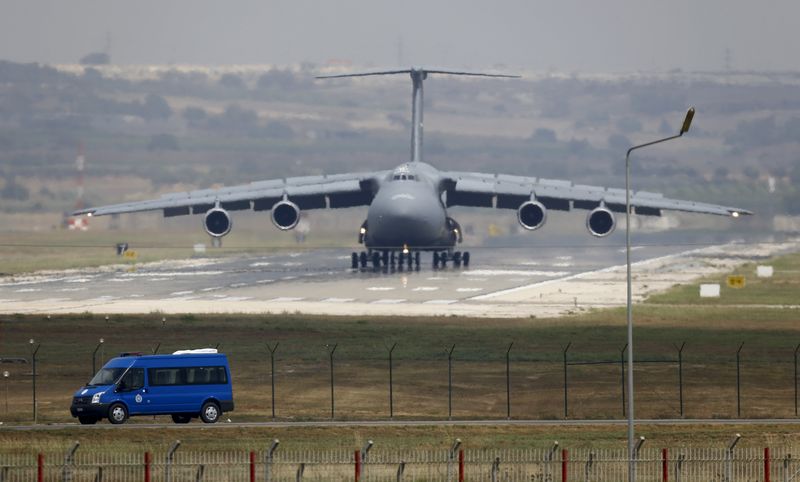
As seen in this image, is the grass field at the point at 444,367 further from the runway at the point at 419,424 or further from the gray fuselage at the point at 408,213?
the gray fuselage at the point at 408,213

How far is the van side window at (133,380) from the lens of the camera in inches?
Result: 995

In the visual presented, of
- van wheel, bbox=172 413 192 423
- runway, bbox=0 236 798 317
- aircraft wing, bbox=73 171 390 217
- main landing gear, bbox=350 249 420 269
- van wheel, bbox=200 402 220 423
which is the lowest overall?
van wheel, bbox=172 413 192 423

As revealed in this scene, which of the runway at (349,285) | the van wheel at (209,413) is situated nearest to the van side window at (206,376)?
the van wheel at (209,413)

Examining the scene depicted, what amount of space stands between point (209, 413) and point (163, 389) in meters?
0.85

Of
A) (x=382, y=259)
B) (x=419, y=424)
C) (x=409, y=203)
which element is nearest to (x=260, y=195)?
(x=382, y=259)

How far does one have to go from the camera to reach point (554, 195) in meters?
55.9

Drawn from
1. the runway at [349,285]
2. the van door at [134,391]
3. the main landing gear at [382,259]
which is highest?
the main landing gear at [382,259]

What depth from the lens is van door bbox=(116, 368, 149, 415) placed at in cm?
2523

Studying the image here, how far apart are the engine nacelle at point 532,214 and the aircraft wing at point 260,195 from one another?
568 cm

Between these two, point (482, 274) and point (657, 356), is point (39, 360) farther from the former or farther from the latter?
point (482, 274)

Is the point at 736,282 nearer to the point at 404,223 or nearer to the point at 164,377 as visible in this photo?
the point at 404,223

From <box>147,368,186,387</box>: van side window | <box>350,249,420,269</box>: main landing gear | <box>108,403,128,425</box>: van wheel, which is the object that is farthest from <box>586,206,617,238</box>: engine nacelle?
<box>108,403,128,425</box>: van wheel

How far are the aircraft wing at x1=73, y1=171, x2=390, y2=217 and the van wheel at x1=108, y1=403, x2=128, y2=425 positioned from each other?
1212 inches

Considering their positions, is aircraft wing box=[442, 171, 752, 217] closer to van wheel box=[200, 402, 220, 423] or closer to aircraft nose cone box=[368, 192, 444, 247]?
aircraft nose cone box=[368, 192, 444, 247]
